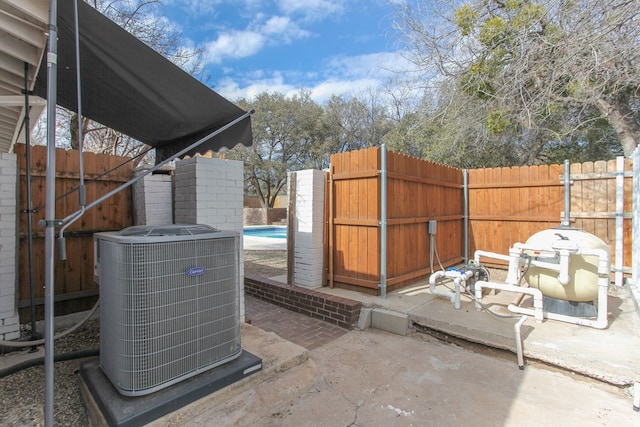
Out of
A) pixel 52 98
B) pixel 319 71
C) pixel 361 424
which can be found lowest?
pixel 361 424

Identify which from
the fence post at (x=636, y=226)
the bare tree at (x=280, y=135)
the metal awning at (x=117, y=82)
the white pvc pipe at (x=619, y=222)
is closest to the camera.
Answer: the metal awning at (x=117, y=82)

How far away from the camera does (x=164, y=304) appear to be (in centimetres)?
198

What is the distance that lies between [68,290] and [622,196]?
7.93 meters

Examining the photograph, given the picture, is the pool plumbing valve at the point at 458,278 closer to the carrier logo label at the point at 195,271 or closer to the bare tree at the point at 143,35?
the carrier logo label at the point at 195,271

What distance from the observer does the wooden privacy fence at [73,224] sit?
3.28m

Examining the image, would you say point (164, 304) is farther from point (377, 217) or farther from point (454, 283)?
point (454, 283)

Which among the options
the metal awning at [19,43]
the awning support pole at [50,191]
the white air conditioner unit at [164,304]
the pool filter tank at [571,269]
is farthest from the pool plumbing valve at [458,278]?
the metal awning at [19,43]

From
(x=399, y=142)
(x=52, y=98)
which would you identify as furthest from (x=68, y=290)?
(x=399, y=142)

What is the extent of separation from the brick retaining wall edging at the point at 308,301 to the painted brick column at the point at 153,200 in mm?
1798

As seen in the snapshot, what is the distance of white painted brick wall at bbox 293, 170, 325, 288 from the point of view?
15.8 ft

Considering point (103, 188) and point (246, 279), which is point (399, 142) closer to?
point (246, 279)

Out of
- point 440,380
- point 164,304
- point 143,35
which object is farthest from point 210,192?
point 143,35

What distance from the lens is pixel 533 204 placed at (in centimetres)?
595

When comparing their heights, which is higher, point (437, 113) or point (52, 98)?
point (437, 113)
